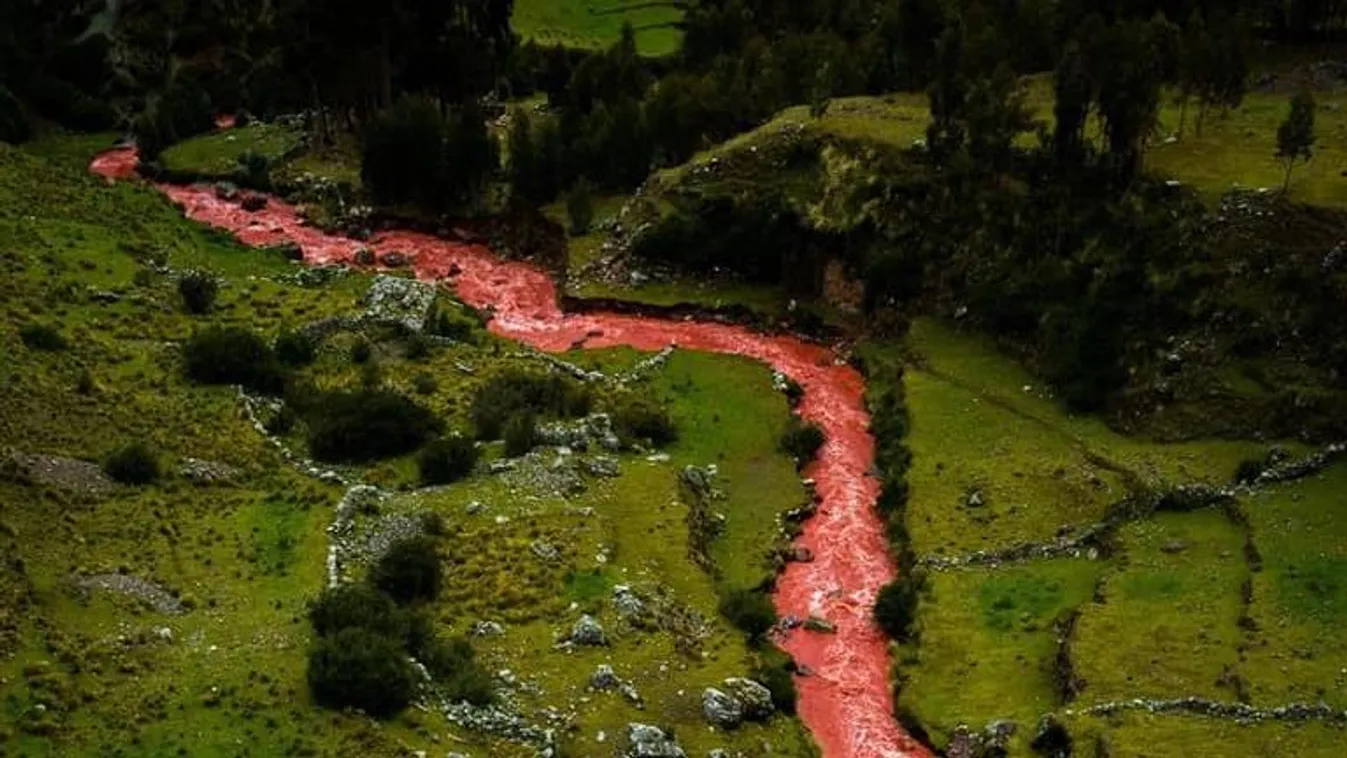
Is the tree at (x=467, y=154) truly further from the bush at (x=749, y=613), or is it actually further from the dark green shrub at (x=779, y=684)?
the dark green shrub at (x=779, y=684)

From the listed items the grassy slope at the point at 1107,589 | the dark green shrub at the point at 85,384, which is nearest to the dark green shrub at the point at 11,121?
the dark green shrub at the point at 85,384

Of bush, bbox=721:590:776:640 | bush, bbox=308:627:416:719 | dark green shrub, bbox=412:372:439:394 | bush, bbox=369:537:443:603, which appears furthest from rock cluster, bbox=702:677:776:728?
dark green shrub, bbox=412:372:439:394

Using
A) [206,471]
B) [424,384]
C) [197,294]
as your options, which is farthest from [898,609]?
[197,294]

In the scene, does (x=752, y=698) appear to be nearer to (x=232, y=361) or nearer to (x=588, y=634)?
(x=588, y=634)

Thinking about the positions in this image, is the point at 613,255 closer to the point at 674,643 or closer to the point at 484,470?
the point at 484,470

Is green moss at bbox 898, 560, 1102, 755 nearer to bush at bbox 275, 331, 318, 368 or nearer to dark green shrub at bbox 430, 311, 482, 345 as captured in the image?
dark green shrub at bbox 430, 311, 482, 345
